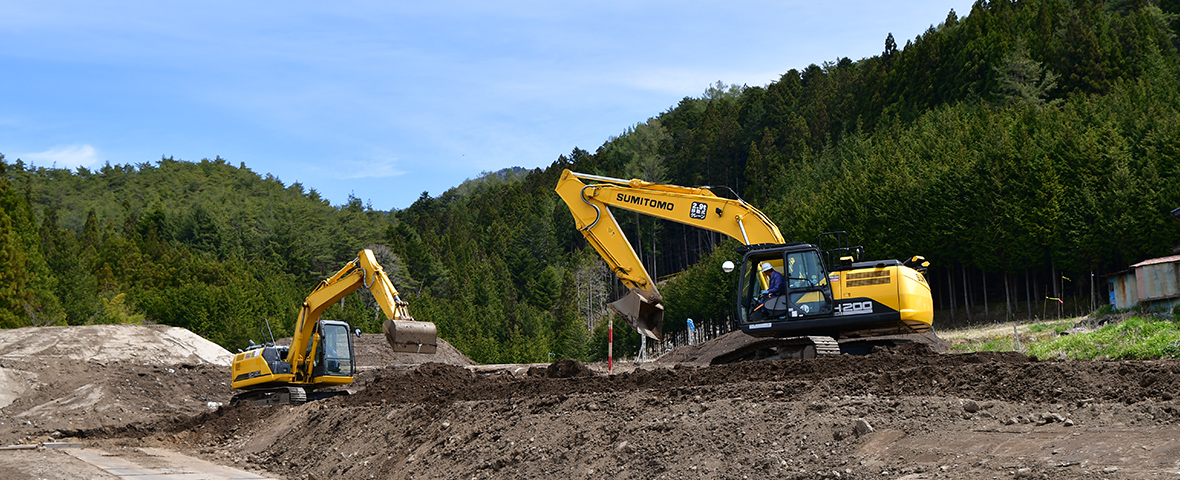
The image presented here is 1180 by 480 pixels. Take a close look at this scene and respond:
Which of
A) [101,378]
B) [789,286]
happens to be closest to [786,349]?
[789,286]

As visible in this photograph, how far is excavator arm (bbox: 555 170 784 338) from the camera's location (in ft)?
61.7

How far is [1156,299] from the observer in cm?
3112

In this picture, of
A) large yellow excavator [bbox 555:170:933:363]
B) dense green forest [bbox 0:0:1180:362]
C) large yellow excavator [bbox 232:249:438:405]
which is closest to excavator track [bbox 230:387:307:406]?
large yellow excavator [bbox 232:249:438:405]

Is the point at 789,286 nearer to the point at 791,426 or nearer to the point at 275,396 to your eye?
the point at 791,426

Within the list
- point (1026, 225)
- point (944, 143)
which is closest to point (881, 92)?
point (944, 143)

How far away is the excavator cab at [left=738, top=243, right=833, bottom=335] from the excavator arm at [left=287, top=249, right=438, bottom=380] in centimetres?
689

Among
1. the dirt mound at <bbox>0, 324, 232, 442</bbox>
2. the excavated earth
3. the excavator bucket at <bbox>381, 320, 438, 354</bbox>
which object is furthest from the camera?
the dirt mound at <bbox>0, 324, 232, 442</bbox>

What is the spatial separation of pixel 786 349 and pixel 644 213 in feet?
15.7

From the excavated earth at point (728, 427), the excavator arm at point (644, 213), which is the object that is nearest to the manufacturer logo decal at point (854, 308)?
the excavated earth at point (728, 427)

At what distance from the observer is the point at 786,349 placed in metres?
17.3

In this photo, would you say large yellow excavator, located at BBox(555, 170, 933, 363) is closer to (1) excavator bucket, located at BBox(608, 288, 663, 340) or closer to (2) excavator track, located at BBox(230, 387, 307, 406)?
(1) excavator bucket, located at BBox(608, 288, 663, 340)

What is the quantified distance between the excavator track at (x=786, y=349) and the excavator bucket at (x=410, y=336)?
20.2 feet

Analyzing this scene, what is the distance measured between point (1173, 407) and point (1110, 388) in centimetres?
138

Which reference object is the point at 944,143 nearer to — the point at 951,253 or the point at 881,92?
the point at 951,253
